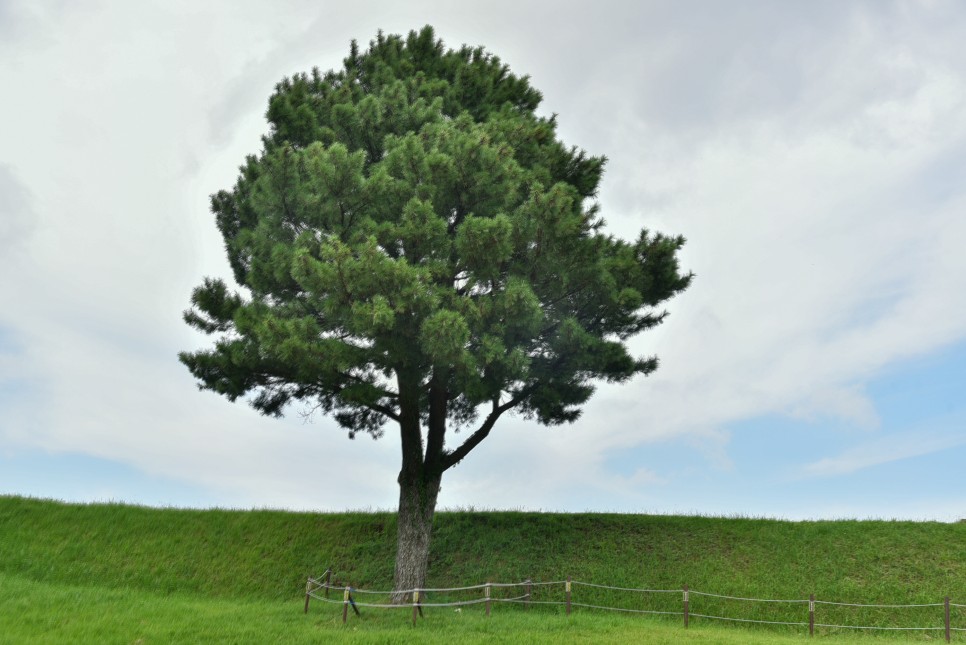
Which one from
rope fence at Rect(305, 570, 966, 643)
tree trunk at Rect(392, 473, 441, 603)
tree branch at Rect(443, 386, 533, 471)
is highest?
tree branch at Rect(443, 386, 533, 471)

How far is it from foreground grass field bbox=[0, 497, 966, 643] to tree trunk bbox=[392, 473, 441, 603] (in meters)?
1.39

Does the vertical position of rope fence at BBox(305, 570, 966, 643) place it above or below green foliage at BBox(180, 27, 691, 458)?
below

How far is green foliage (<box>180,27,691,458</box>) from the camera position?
1476 cm

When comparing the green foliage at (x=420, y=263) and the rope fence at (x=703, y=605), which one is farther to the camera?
the rope fence at (x=703, y=605)

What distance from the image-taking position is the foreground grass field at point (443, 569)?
1458cm

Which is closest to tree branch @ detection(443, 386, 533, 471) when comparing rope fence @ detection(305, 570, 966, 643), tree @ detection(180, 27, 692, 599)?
tree @ detection(180, 27, 692, 599)

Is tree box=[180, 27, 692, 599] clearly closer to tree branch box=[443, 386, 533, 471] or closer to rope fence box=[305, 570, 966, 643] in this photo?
tree branch box=[443, 386, 533, 471]

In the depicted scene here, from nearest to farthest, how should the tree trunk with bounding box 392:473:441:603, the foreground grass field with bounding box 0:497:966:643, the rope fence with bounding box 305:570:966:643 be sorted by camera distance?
the foreground grass field with bounding box 0:497:966:643
the tree trunk with bounding box 392:473:441:603
the rope fence with bounding box 305:570:966:643

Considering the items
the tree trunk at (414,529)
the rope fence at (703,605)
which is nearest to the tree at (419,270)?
the tree trunk at (414,529)

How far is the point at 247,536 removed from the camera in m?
22.7

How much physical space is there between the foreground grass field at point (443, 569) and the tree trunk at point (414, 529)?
4.56 ft

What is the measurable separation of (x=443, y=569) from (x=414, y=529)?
3070mm

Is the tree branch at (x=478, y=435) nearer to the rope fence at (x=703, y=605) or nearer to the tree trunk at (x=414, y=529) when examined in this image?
the tree trunk at (x=414, y=529)

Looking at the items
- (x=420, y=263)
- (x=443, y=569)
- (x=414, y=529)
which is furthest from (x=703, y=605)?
(x=420, y=263)
